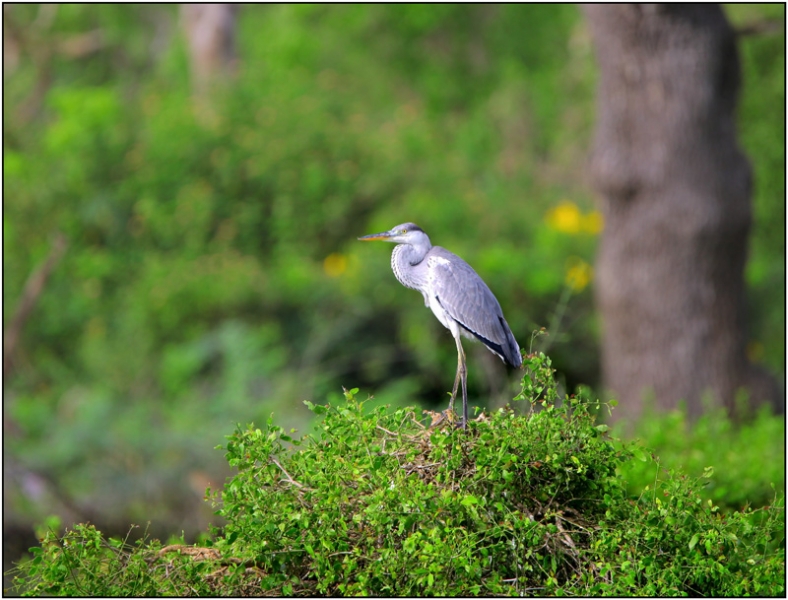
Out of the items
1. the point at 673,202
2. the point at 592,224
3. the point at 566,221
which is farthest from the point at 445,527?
the point at 592,224

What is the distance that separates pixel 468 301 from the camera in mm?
3695

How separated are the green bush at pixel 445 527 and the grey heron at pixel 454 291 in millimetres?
536

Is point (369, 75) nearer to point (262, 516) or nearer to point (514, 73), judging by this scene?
point (514, 73)

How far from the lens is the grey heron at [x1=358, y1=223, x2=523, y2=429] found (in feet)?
12.1

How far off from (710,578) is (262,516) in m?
1.52

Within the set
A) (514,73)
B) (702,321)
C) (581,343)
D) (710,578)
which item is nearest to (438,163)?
(581,343)

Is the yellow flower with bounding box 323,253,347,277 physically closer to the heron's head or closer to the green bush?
the heron's head

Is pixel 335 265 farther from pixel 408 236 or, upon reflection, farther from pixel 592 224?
pixel 408 236

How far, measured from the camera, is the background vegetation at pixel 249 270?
6.89 meters

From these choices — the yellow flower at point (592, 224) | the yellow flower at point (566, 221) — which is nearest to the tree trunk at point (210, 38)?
the yellow flower at point (566, 221)

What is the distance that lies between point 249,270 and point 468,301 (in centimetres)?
652

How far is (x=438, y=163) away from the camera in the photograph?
12.6m

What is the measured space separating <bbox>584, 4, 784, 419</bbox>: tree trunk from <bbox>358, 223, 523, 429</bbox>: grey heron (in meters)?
4.38

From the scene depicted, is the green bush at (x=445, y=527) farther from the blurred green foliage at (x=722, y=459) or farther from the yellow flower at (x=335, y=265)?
the yellow flower at (x=335, y=265)
